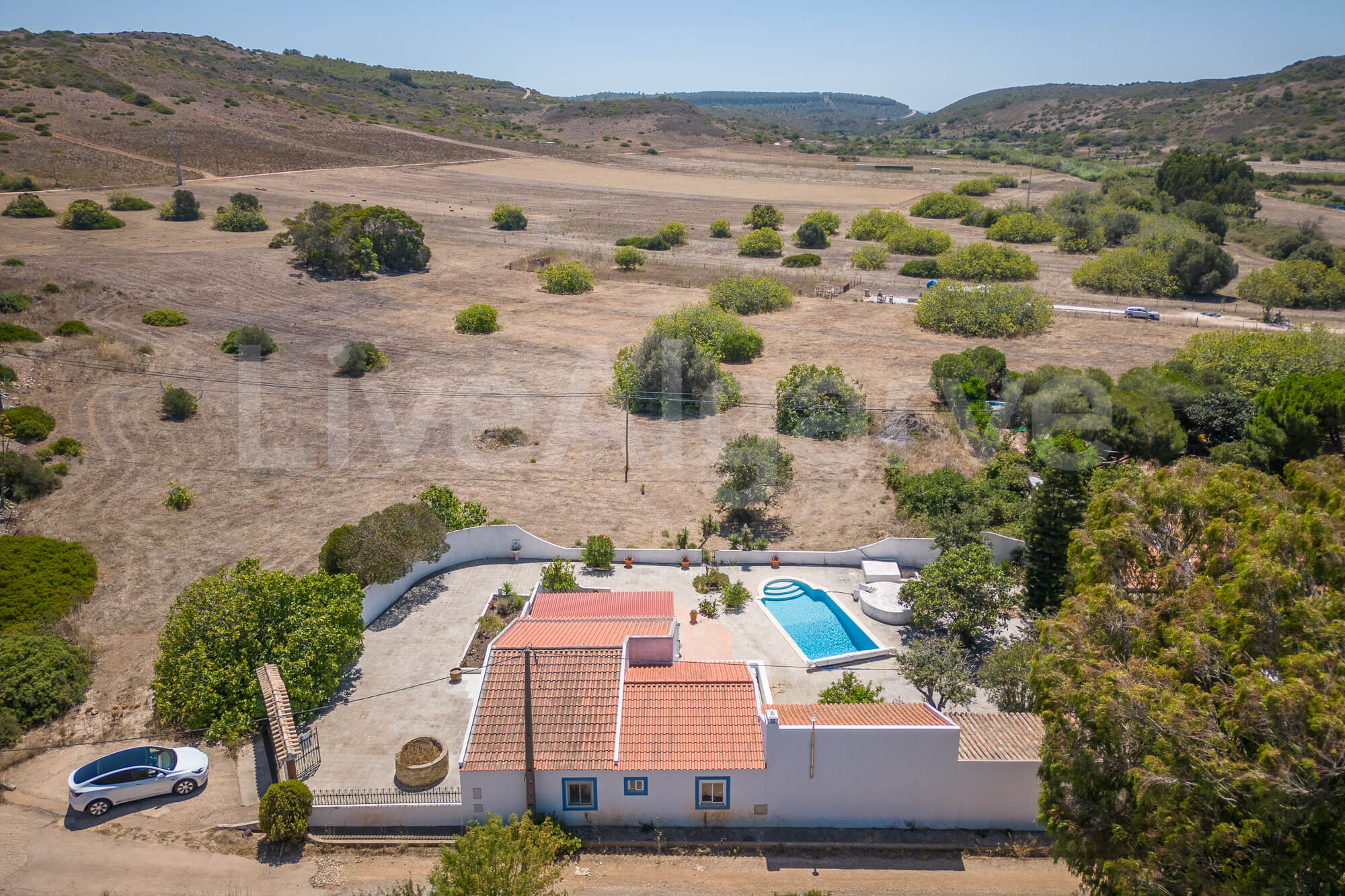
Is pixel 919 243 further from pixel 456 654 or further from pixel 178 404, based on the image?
pixel 456 654

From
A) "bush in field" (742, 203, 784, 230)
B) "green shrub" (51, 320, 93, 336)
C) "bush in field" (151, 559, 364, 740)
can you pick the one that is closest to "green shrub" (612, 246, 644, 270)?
"bush in field" (742, 203, 784, 230)

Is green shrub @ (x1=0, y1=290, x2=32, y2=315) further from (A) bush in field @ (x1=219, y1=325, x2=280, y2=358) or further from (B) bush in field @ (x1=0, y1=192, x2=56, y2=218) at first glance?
(B) bush in field @ (x1=0, y1=192, x2=56, y2=218)

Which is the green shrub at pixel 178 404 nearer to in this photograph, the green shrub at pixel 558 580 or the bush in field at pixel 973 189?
the green shrub at pixel 558 580

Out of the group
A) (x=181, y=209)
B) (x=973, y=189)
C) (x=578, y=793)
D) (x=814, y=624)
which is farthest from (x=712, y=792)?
(x=973, y=189)

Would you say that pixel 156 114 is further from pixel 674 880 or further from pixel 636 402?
pixel 674 880

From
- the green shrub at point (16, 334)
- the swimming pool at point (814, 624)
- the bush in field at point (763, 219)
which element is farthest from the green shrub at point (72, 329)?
the bush in field at point (763, 219)

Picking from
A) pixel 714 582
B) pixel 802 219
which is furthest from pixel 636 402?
pixel 802 219

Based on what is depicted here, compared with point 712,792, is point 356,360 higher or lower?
higher
